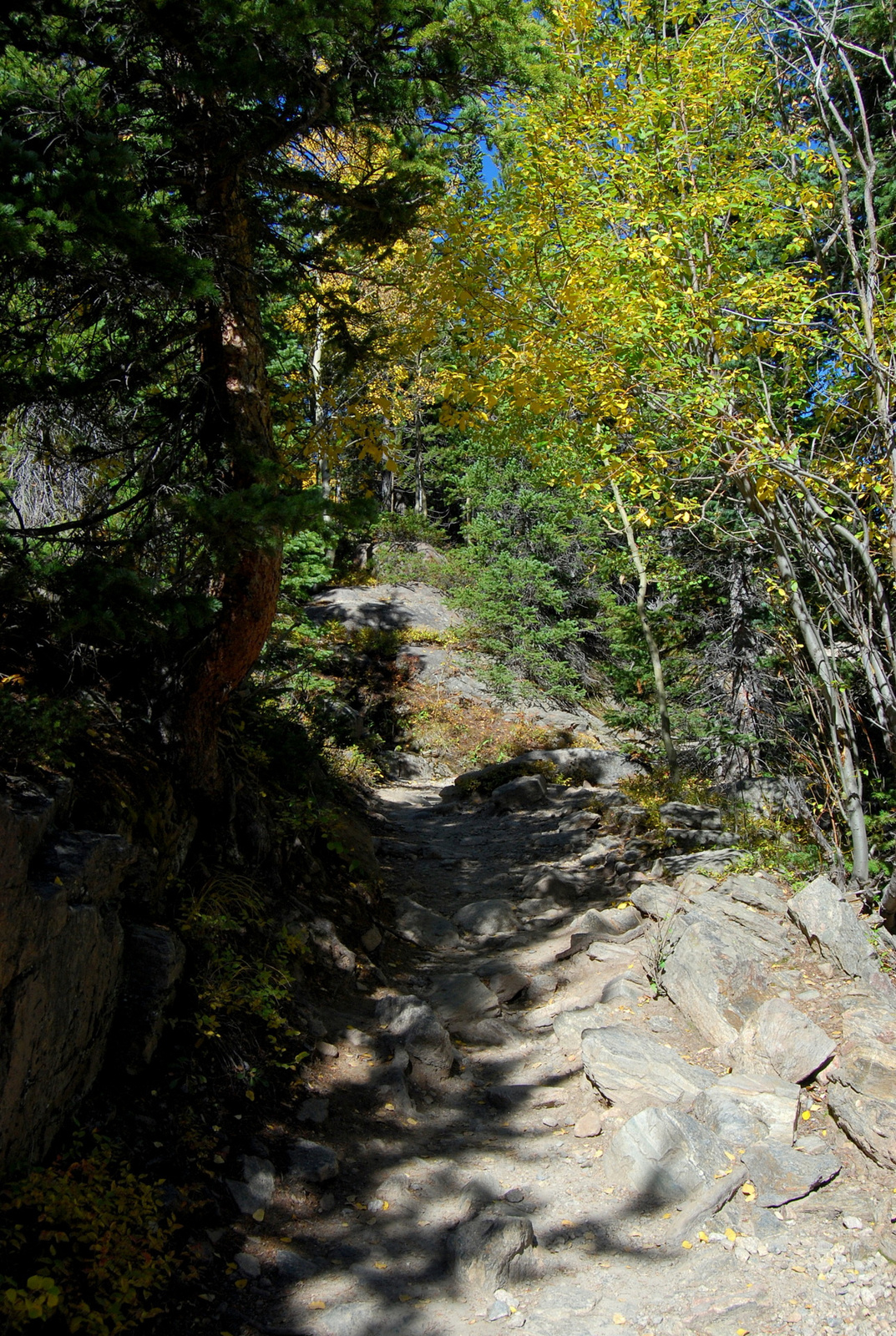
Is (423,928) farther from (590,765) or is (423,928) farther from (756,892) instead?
(590,765)

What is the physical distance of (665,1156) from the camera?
4.10 metres

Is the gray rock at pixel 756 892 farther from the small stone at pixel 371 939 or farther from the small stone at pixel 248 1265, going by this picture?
the small stone at pixel 248 1265

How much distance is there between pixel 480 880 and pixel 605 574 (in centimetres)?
920

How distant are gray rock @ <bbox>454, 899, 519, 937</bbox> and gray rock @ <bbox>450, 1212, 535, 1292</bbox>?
3.72m

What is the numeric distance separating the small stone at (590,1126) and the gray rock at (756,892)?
2164mm

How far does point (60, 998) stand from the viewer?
330 cm

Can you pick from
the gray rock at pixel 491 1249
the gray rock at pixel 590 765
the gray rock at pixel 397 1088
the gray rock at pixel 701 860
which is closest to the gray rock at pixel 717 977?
the gray rock at pixel 701 860

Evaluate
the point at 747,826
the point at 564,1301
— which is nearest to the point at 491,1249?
the point at 564,1301

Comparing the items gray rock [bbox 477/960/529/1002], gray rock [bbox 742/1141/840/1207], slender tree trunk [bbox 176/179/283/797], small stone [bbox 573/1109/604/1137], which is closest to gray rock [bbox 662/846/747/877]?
gray rock [bbox 477/960/529/1002]

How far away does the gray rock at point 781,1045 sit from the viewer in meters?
4.59

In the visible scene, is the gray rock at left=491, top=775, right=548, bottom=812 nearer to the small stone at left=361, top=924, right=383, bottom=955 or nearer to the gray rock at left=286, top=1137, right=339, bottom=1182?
the small stone at left=361, top=924, right=383, bottom=955

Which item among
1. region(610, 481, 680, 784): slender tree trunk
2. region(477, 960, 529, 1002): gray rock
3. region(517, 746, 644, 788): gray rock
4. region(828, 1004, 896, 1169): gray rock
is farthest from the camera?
region(517, 746, 644, 788): gray rock

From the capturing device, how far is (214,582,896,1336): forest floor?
3.33m

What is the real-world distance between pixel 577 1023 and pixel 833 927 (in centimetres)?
177
